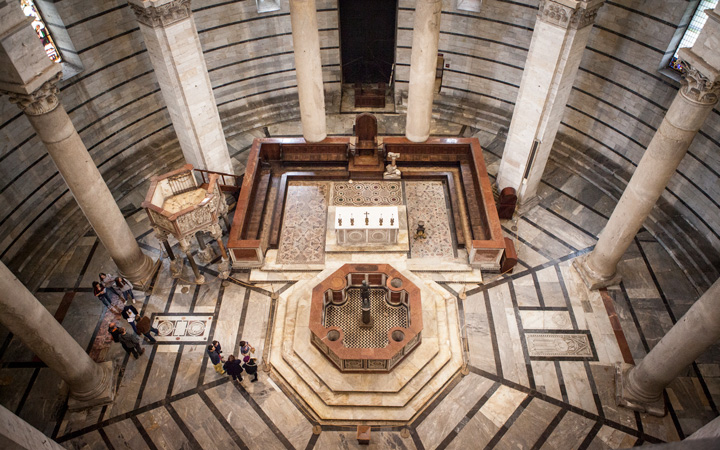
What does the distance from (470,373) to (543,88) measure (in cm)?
722

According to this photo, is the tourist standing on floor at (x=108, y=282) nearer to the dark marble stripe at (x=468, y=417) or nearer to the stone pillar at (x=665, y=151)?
the dark marble stripe at (x=468, y=417)

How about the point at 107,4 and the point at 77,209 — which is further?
the point at 77,209

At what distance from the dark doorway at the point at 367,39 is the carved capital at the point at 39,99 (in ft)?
35.0

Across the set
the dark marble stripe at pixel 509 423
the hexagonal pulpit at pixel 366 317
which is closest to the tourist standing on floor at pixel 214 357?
the hexagonal pulpit at pixel 366 317

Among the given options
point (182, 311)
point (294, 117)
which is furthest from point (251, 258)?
point (294, 117)

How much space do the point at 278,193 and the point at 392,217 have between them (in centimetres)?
383

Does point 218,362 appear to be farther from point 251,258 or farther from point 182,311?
point 251,258

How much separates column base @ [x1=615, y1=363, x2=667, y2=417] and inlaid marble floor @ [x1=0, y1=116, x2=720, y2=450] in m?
0.19

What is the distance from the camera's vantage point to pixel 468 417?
10711 mm

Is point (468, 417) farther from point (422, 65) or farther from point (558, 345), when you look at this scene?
point (422, 65)

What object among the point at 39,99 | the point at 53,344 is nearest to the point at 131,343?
the point at 53,344

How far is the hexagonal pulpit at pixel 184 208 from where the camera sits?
11734 millimetres

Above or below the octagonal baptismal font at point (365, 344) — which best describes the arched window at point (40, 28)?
above

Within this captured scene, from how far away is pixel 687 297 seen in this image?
12.6 metres
